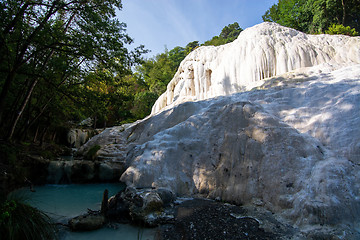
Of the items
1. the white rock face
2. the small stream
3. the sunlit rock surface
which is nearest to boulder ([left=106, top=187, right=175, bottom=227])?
the small stream

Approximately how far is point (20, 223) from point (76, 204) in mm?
3824

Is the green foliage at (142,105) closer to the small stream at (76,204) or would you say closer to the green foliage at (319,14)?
the small stream at (76,204)

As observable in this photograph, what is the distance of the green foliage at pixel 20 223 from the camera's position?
259 cm

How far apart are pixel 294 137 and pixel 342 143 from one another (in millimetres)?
1097

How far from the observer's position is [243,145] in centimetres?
608

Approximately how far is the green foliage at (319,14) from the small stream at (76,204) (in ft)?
90.9

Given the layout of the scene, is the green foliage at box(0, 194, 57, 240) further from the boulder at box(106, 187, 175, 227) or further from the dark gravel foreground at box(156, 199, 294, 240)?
the dark gravel foreground at box(156, 199, 294, 240)

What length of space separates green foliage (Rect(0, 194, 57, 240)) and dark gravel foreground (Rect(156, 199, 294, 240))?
1953 mm

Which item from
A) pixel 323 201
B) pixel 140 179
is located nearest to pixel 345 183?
pixel 323 201

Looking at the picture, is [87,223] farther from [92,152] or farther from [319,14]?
[319,14]

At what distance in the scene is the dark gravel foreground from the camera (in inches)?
142

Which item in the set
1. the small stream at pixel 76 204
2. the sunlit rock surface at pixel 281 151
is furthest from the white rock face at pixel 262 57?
the small stream at pixel 76 204

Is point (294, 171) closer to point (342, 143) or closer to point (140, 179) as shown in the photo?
point (342, 143)

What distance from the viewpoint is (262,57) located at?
13.2 meters
